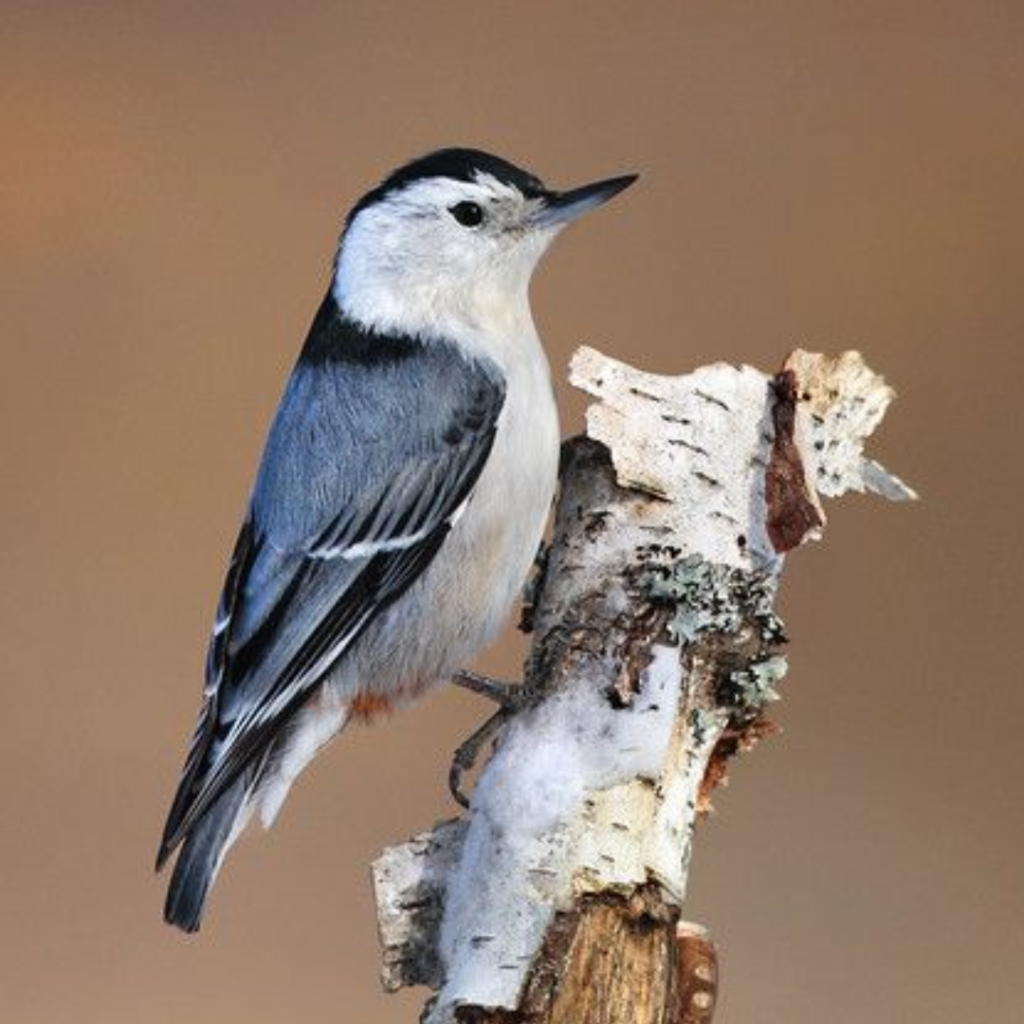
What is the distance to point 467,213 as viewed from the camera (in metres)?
1.46

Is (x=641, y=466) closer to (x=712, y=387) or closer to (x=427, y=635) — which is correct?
(x=712, y=387)

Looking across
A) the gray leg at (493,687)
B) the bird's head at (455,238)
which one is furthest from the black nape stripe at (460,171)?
the gray leg at (493,687)

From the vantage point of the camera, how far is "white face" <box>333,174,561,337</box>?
1.44m

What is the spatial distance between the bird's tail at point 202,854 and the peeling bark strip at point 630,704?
26cm

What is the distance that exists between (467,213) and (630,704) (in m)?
0.61

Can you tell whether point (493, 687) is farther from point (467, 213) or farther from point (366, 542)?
point (467, 213)

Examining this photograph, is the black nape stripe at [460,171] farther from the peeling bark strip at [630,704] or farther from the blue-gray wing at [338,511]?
the peeling bark strip at [630,704]

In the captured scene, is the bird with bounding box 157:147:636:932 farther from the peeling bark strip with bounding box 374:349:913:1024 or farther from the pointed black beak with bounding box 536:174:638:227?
the peeling bark strip with bounding box 374:349:913:1024

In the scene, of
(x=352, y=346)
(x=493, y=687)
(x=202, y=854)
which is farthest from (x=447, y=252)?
(x=202, y=854)

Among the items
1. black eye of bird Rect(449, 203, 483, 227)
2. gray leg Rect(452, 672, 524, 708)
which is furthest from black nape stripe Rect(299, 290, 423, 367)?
gray leg Rect(452, 672, 524, 708)

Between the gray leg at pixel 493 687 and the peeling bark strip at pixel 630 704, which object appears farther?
the gray leg at pixel 493 687

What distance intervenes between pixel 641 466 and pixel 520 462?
0.28 m

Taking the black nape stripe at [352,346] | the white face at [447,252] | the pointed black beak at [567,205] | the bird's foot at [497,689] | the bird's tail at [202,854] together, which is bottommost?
the bird's tail at [202,854]

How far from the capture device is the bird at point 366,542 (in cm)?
127
